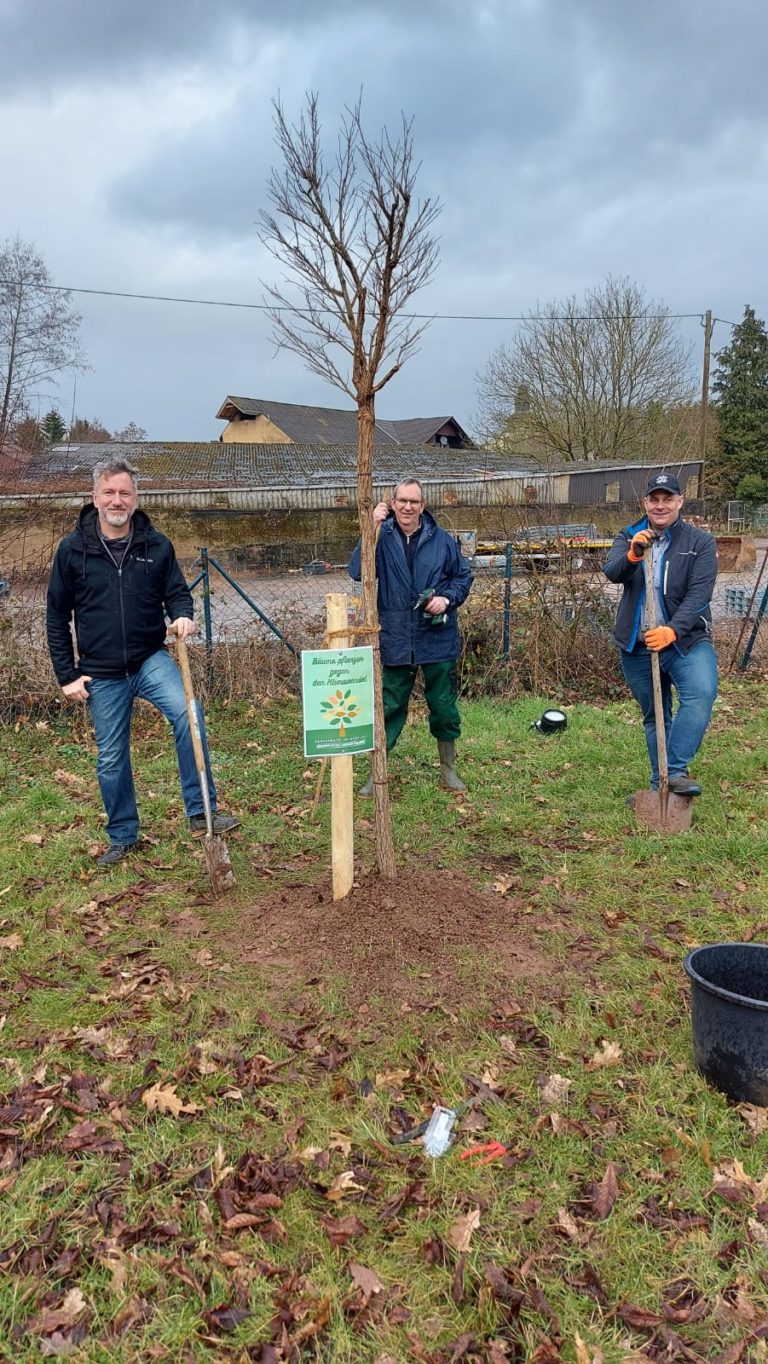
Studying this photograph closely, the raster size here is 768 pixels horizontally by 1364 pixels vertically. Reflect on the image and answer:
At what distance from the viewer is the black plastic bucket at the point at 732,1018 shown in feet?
8.68

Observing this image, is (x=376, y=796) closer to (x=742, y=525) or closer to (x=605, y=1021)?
(x=605, y=1021)

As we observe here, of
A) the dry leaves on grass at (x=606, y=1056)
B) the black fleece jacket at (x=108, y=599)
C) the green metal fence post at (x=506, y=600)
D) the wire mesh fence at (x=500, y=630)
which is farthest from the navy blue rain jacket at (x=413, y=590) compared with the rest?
the green metal fence post at (x=506, y=600)

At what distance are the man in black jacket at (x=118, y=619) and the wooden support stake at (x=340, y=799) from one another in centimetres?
82

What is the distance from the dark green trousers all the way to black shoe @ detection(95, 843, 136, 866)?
5.54 feet

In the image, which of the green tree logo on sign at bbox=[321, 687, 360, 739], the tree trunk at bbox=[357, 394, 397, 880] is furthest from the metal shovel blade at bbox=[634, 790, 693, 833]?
the green tree logo on sign at bbox=[321, 687, 360, 739]

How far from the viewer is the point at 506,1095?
284 centimetres

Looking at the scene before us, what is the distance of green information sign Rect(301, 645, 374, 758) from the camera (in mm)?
3559

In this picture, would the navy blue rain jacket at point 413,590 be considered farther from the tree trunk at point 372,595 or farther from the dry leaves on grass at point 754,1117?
the dry leaves on grass at point 754,1117

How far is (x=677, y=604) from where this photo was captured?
16.0 feet

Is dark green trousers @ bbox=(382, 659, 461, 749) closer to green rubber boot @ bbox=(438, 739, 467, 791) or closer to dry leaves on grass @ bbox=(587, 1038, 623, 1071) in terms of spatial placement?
green rubber boot @ bbox=(438, 739, 467, 791)

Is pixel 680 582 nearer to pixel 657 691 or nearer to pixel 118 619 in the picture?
pixel 657 691

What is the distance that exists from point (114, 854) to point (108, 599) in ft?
4.81

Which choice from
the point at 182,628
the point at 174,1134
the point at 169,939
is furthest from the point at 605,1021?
the point at 182,628

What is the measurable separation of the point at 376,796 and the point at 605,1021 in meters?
1.36
